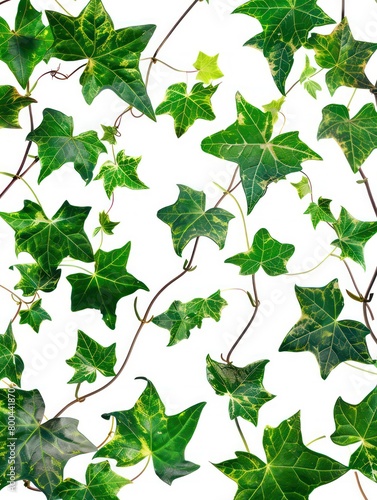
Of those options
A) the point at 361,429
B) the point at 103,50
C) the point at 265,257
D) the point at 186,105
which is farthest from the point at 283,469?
the point at 103,50

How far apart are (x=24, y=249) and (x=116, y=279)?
0.17 metres

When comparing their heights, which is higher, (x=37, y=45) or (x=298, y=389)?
(x=37, y=45)

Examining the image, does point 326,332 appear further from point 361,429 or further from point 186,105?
point 186,105

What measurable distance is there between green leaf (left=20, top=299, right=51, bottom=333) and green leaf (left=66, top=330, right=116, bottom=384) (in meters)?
0.09

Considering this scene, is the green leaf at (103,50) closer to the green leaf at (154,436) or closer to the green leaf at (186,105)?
the green leaf at (186,105)

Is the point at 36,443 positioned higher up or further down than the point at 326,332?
further down

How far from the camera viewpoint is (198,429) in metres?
1.10

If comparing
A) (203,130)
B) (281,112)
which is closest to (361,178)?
(281,112)

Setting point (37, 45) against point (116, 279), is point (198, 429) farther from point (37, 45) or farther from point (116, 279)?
point (37, 45)

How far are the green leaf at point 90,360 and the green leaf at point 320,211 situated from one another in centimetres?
43

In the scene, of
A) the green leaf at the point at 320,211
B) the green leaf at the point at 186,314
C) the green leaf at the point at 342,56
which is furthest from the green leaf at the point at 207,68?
the green leaf at the point at 186,314

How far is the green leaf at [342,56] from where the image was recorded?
969mm

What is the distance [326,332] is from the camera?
3.37 ft

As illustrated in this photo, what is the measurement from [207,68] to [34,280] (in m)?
0.51
